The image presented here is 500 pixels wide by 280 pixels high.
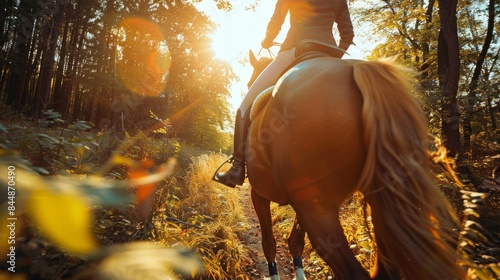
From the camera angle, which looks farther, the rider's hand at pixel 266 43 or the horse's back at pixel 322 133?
the rider's hand at pixel 266 43

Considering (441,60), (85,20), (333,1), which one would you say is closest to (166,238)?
(333,1)

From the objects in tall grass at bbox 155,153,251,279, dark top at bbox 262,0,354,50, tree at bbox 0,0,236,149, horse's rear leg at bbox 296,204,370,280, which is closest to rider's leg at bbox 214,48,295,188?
dark top at bbox 262,0,354,50

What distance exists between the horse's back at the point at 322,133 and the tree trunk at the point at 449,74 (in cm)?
546

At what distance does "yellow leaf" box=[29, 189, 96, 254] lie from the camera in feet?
1.65

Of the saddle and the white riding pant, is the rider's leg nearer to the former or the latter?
the white riding pant

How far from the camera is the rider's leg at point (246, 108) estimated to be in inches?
108

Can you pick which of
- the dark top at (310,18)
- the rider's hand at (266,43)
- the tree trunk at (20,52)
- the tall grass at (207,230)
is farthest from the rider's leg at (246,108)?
the tree trunk at (20,52)

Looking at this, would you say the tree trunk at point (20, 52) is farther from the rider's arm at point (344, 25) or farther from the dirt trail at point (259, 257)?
the rider's arm at point (344, 25)

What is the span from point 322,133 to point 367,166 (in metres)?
0.33

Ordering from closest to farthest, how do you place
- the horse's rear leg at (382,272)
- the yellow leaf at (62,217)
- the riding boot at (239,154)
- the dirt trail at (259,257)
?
the yellow leaf at (62,217), the horse's rear leg at (382,272), the riding boot at (239,154), the dirt trail at (259,257)

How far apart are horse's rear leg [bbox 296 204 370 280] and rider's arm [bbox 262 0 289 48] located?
2.14 m

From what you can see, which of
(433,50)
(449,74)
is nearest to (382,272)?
(449,74)

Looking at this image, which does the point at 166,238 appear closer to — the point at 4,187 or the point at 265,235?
the point at 265,235

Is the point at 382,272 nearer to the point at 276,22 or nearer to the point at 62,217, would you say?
the point at 62,217
